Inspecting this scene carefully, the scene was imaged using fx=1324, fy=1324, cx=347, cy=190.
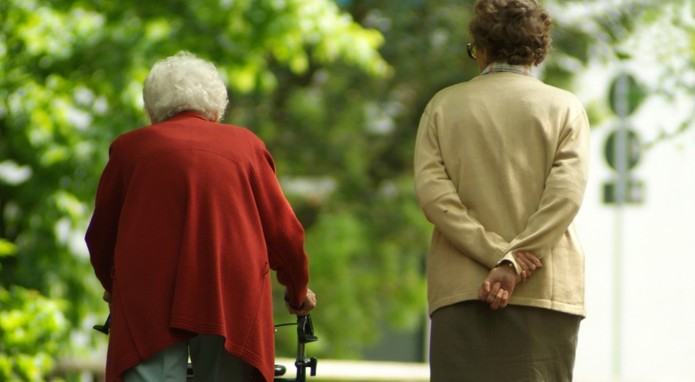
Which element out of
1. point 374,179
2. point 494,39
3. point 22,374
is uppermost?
point 374,179

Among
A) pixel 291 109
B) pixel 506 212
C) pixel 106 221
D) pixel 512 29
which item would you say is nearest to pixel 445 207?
pixel 506 212

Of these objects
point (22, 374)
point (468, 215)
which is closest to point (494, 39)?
point (468, 215)

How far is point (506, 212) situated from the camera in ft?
12.9

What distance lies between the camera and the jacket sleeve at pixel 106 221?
12.9 ft

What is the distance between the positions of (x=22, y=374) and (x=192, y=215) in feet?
11.9

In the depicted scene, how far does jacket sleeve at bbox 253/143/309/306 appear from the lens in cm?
399

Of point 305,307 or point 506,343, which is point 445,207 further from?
point 305,307

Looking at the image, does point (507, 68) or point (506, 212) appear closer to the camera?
point (506, 212)

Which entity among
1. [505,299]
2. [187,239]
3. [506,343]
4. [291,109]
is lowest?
[506,343]

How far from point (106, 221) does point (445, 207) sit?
→ 101cm

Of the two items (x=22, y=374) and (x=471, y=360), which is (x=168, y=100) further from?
(x=22, y=374)

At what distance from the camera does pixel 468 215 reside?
3.94 meters

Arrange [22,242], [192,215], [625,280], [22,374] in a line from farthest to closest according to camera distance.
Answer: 1. [625,280]
2. [22,242]
3. [22,374]
4. [192,215]

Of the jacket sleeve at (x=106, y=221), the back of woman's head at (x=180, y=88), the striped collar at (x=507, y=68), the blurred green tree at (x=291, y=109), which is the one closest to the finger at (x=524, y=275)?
the striped collar at (x=507, y=68)
